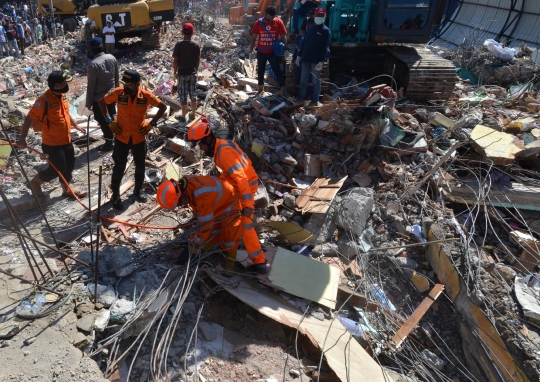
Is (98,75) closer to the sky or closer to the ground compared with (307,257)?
closer to the sky

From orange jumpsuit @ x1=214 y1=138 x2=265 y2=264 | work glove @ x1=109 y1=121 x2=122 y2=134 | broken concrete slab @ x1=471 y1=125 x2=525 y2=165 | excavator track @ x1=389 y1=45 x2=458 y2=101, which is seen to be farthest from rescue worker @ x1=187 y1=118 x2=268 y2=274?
excavator track @ x1=389 y1=45 x2=458 y2=101

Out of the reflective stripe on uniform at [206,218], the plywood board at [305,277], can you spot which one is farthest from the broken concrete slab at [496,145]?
the reflective stripe on uniform at [206,218]

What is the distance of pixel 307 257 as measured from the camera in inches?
162

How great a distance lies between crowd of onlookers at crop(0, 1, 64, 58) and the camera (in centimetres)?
1239

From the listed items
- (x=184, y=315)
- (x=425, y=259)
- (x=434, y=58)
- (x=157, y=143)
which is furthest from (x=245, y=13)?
(x=184, y=315)

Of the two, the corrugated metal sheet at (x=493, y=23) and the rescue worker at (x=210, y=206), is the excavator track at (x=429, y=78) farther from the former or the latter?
the corrugated metal sheet at (x=493, y=23)

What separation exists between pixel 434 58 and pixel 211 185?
6.04m

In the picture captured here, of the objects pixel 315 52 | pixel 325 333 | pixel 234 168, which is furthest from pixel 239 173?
pixel 315 52

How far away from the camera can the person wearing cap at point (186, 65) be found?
241 inches

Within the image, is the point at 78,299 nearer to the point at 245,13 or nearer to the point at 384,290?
the point at 384,290

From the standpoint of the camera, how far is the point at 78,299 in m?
2.88

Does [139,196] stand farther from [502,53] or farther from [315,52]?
[502,53]

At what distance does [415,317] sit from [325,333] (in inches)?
46.4

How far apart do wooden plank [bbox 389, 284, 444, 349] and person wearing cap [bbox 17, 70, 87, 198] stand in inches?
145
